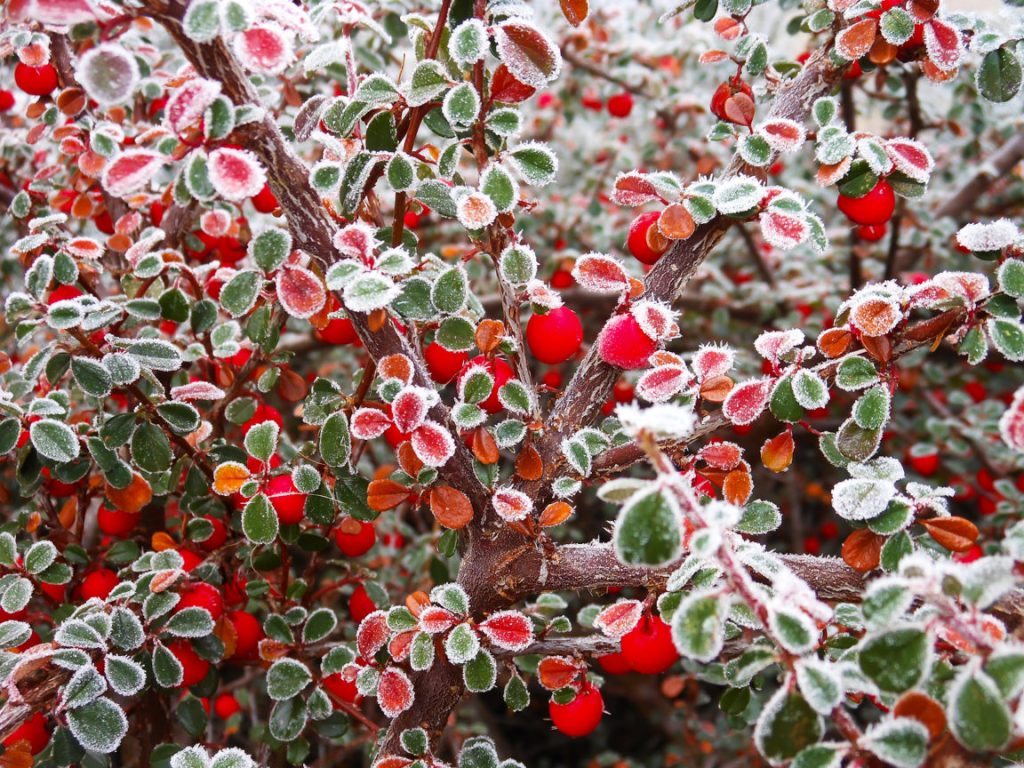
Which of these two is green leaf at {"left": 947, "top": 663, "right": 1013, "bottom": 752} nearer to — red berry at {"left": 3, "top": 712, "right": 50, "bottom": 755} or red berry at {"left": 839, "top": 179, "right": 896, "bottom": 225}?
red berry at {"left": 839, "top": 179, "right": 896, "bottom": 225}

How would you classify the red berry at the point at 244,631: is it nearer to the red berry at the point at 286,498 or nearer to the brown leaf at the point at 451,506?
the red berry at the point at 286,498

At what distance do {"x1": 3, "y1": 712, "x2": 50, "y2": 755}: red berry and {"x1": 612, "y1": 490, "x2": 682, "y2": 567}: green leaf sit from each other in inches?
33.4

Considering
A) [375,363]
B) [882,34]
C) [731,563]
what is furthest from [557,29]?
[731,563]

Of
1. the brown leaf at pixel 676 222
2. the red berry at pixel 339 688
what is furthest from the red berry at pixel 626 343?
the red berry at pixel 339 688

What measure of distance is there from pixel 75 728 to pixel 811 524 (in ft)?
7.66

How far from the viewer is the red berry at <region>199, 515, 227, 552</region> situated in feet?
4.03

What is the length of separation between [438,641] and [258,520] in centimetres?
27

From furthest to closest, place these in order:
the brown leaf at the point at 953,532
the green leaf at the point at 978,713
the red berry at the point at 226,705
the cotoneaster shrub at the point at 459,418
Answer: the red berry at the point at 226,705 → the brown leaf at the point at 953,532 → the cotoneaster shrub at the point at 459,418 → the green leaf at the point at 978,713

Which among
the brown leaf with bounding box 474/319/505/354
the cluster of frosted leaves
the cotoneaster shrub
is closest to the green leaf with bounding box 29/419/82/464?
the cotoneaster shrub

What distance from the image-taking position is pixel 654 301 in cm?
94

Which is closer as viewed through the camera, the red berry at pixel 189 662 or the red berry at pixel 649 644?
the red berry at pixel 649 644

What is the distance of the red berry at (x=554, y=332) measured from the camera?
0.96m

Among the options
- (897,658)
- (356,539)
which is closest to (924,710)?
(897,658)

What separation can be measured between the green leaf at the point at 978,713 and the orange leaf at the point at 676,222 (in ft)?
1.76
